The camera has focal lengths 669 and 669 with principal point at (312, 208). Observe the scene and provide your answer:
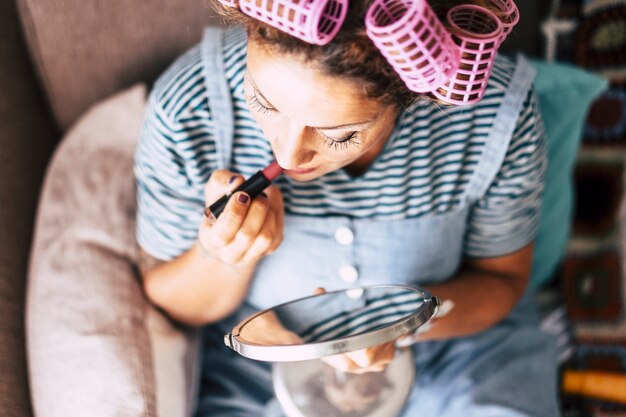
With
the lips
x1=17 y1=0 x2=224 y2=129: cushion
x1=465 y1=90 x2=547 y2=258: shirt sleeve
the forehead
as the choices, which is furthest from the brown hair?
x1=17 y1=0 x2=224 y2=129: cushion

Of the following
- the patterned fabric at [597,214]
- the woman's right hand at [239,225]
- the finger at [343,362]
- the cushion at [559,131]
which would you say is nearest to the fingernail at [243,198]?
the woman's right hand at [239,225]

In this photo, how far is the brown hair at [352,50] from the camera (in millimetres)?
552

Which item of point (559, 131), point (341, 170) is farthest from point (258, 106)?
point (559, 131)

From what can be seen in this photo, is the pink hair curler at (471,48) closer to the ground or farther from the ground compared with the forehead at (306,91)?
farther from the ground

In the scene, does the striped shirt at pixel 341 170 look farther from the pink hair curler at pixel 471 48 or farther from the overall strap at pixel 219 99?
the pink hair curler at pixel 471 48

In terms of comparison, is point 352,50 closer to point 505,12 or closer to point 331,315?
point 505,12

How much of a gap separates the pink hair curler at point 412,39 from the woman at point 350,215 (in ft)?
0.27

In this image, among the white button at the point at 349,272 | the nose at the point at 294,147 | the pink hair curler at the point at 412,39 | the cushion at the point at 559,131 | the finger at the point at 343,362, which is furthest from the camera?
the cushion at the point at 559,131

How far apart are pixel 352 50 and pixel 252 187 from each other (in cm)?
21

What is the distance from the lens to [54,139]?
3.63ft

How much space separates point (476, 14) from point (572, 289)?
0.81 metres

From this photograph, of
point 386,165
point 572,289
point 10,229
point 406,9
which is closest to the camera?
point 406,9

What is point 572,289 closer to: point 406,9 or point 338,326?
point 338,326

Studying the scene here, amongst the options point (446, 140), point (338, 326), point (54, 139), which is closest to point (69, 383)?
point (338, 326)
